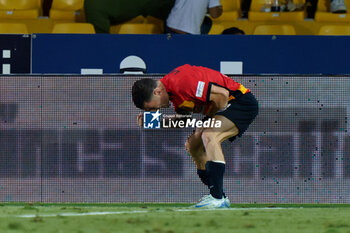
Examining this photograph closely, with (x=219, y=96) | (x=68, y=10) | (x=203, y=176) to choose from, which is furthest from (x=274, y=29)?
(x=219, y=96)

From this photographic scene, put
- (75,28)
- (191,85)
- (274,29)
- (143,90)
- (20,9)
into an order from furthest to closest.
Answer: (20,9)
(274,29)
(75,28)
(143,90)
(191,85)

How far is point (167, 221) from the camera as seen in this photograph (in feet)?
14.2

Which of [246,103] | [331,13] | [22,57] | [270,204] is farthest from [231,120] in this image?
[331,13]

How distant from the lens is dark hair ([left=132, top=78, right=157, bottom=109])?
18.5ft

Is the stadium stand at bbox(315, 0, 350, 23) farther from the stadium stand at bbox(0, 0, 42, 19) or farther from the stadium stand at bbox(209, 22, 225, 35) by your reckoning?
the stadium stand at bbox(0, 0, 42, 19)

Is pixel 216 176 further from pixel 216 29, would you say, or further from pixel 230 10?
pixel 230 10

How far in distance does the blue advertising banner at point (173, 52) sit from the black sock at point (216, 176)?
6.47ft

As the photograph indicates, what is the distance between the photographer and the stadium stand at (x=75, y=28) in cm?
874

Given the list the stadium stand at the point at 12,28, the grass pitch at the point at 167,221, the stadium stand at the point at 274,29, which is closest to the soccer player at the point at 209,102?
the grass pitch at the point at 167,221

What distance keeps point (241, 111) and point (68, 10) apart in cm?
498

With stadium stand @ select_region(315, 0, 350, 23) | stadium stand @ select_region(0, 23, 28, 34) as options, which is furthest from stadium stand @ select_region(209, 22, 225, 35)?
stadium stand @ select_region(0, 23, 28, 34)

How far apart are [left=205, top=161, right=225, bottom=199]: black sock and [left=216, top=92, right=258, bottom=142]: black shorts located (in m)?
0.43

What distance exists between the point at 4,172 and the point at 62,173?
54 cm

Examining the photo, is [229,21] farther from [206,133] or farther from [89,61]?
[206,133]
